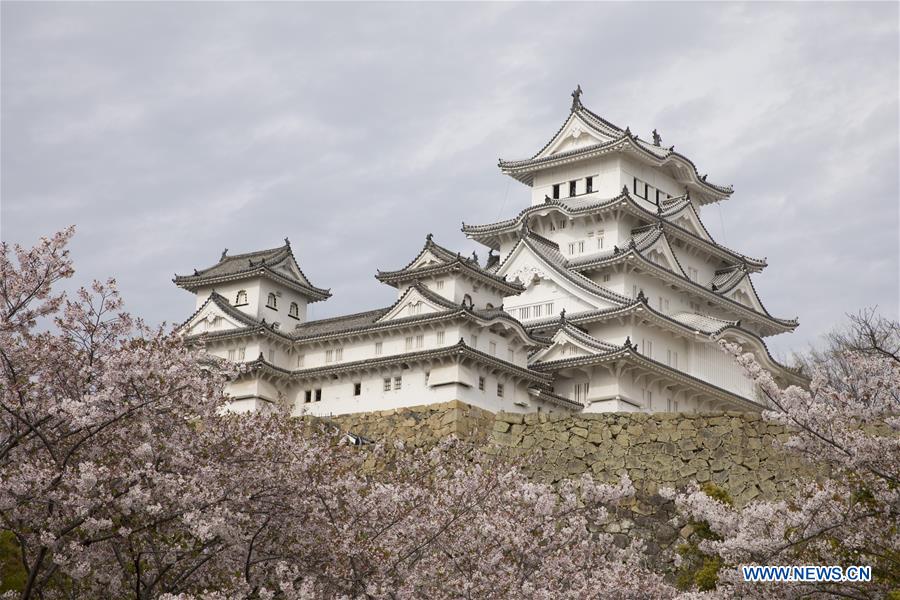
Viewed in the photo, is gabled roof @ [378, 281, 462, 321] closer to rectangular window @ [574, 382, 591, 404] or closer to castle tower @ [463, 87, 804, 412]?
castle tower @ [463, 87, 804, 412]

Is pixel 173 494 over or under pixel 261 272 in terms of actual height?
under

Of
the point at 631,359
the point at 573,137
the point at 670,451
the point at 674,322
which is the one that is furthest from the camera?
the point at 573,137

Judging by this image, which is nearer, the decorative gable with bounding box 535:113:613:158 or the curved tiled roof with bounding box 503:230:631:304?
the curved tiled roof with bounding box 503:230:631:304

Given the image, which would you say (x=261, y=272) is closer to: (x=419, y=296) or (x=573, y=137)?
(x=419, y=296)

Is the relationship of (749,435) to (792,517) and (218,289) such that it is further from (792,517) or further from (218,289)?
(218,289)

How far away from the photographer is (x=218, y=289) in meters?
46.4

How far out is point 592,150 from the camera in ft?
171

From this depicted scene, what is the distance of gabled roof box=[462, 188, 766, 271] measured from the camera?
5047 centimetres

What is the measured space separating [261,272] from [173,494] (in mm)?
29768

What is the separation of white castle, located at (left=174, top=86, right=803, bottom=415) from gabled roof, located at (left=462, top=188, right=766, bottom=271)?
8 centimetres

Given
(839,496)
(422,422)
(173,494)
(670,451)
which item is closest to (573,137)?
(422,422)

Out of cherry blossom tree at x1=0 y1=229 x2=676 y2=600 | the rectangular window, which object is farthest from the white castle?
cherry blossom tree at x1=0 y1=229 x2=676 y2=600

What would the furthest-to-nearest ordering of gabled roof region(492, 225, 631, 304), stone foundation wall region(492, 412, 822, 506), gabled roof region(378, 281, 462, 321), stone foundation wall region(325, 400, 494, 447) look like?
gabled roof region(492, 225, 631, 304)
gabled roof region(378, 281, 462, 321)
stone foundation wall region(325, 400, 494, 447)
stone foundation wall region(492, 412, 822, 506)

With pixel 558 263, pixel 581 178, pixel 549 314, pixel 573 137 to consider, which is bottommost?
pixel 549 314
